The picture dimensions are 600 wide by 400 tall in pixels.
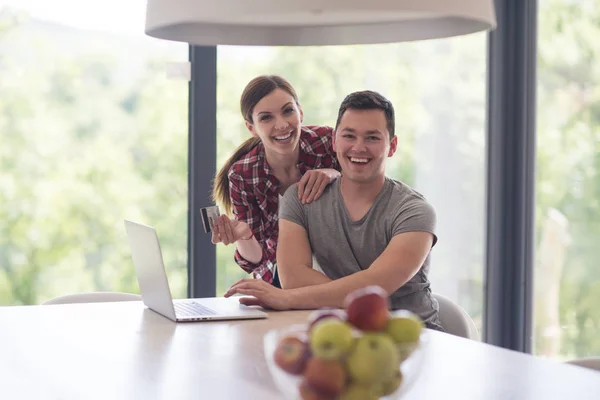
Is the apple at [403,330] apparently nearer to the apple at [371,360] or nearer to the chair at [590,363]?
the apple at [371,360]

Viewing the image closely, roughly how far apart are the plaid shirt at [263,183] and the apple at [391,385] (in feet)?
6.62

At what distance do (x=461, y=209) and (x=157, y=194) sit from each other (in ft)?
4.94

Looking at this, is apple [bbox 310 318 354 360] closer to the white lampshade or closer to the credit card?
the white lampshade

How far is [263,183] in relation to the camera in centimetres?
321

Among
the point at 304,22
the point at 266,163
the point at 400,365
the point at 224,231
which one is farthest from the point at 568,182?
the point at 400,365

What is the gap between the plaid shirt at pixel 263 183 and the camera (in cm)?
322

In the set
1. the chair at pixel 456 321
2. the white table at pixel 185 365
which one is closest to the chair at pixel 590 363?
the white table at pixel 185 365

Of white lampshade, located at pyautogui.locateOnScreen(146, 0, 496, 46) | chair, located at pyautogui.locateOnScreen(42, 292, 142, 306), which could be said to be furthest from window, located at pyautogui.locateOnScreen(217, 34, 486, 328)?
white lampshade, located at pyautogui.locateOnScreen(146, 0, 496, 46)

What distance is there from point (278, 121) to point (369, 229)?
59 centimetres

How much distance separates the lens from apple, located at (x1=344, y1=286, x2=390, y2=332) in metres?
1.20

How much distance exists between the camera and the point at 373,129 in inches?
110

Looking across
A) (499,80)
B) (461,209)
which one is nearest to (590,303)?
(461,209)

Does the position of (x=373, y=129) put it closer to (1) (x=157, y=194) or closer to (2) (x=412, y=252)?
(2) (x=412, y=252)

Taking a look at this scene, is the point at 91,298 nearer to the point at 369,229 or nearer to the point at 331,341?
the point at 369,229
